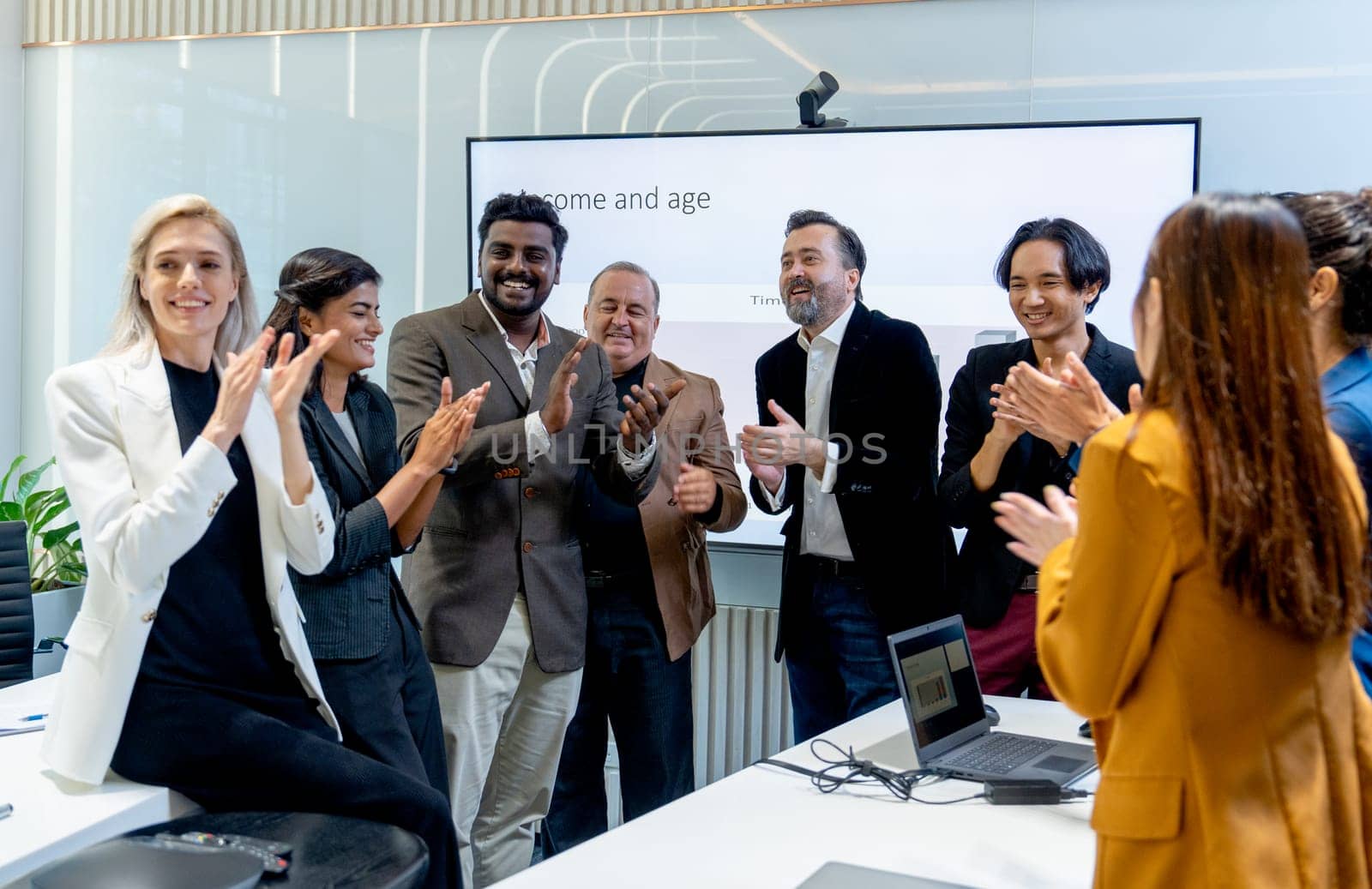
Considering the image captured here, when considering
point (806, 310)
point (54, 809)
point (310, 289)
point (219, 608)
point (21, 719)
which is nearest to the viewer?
point (54, 809)

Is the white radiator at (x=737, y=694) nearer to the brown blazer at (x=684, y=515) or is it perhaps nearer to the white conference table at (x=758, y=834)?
the brown blazer at (x=684, y=515)

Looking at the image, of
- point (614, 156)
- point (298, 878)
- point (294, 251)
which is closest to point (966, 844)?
point (298, 878)

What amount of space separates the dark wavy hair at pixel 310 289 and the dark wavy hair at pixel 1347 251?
6.63 ft

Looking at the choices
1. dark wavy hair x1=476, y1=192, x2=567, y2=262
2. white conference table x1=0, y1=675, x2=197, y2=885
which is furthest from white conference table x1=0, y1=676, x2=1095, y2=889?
dark wavy hair x1=476, y1=192, x2=567, y2=262

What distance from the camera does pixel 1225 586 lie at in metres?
1.27

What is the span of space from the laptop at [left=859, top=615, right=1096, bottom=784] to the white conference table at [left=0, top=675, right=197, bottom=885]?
1285 millimetres

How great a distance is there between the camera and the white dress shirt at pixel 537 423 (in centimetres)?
310

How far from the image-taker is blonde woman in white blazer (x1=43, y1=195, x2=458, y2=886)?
212cm

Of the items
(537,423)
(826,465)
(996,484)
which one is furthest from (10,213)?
(996,484)

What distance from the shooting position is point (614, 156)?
170 inches

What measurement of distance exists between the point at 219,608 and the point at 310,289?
A: 91 centimetres

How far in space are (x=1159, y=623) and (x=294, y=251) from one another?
4212 millimetres

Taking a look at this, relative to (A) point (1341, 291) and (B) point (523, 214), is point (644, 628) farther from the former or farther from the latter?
(A) point (1341, 291)

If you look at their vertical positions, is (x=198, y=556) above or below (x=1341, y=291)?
below
